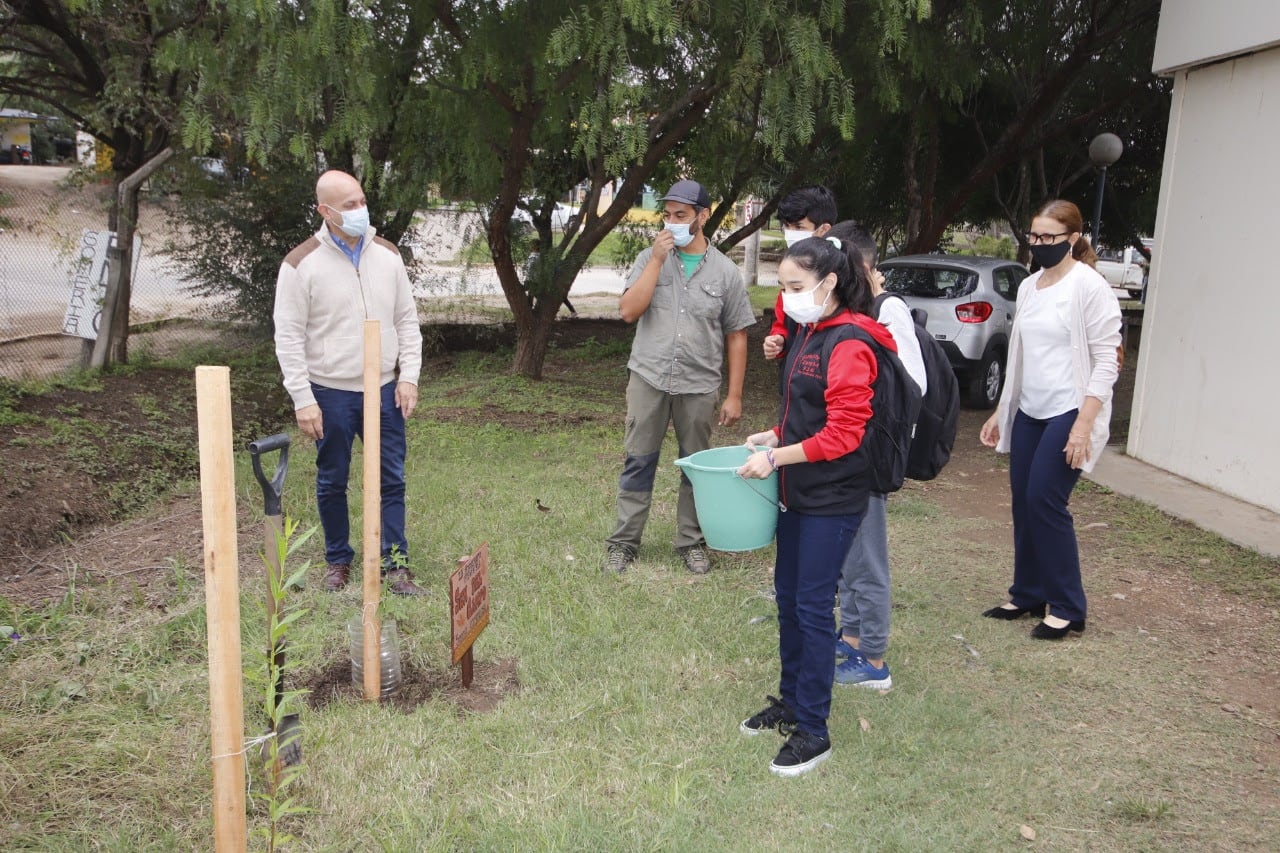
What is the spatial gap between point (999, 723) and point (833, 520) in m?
1.16

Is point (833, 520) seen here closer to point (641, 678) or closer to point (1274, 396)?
point (641, 678)

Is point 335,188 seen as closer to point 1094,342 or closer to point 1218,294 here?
point 1094,342

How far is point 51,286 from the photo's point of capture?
14.7 meters

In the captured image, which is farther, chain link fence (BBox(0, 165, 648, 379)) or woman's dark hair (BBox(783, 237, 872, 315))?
chain link fence (BBox(0, 165, 648, 379))

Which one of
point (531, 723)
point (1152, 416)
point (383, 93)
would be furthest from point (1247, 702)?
point (383, 93)

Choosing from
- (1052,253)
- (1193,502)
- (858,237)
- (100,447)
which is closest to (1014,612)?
(1052,253)

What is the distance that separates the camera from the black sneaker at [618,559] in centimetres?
517

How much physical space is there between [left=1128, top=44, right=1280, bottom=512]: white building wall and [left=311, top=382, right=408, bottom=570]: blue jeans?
5.44 meters

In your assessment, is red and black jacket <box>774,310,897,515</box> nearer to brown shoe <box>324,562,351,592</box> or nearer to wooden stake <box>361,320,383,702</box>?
wooden stake <box>361,320,383,702</box>

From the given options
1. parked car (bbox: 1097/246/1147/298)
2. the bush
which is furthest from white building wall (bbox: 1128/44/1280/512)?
the bush

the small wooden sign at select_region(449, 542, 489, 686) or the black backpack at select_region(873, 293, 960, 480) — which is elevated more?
the black backpack at select_region(873, 293, 960, 480)

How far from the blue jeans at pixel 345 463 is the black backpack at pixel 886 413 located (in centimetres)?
231

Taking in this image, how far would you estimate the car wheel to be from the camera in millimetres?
10789

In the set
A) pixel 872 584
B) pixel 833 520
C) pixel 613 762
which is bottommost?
pixel 613 762
